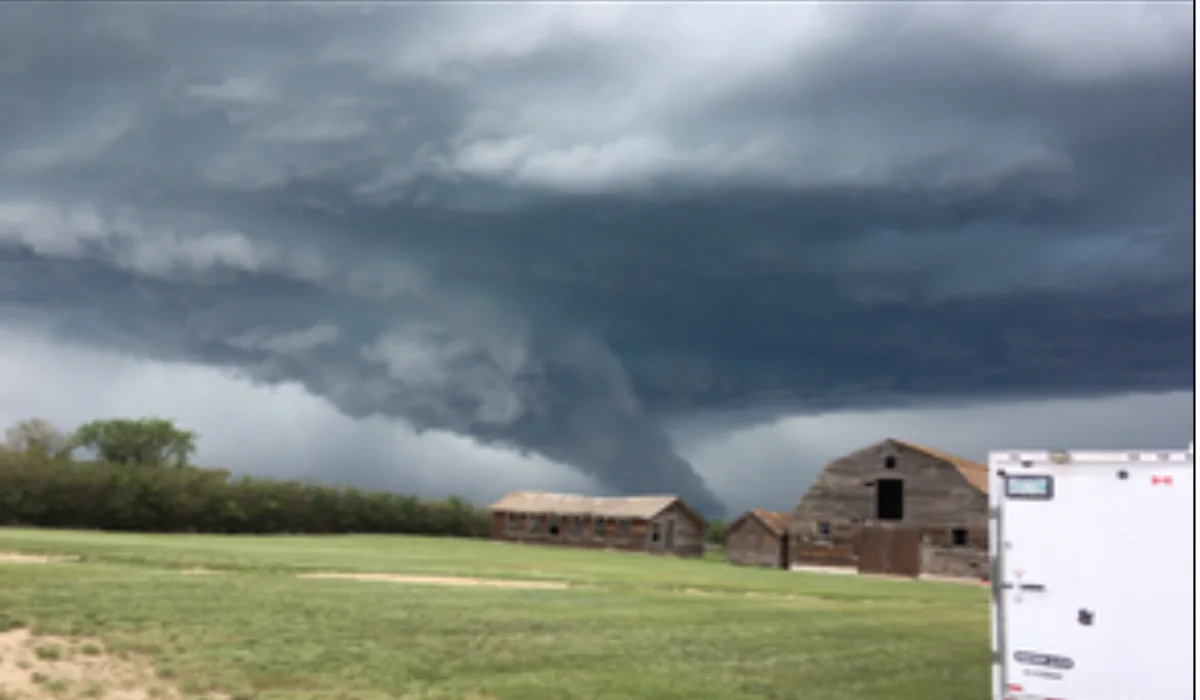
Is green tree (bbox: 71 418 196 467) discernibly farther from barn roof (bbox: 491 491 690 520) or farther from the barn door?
the barn door

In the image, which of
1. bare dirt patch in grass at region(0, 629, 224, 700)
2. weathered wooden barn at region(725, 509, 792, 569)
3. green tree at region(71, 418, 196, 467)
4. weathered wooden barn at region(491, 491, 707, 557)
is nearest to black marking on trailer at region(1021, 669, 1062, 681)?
bare dirt patch in grass at region(0, 629, 224, 700)

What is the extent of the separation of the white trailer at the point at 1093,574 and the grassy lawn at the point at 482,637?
3636mm

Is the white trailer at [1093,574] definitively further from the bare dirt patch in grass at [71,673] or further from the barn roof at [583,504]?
the barn roof at [583,504]

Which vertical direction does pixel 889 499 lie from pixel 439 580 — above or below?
above

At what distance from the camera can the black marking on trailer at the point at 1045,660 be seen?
464 inches

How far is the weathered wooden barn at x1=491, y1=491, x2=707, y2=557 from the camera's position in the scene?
7612cm

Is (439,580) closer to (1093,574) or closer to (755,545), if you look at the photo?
Answer: (1093,574)

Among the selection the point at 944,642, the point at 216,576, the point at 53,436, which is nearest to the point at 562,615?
the point at 944,642

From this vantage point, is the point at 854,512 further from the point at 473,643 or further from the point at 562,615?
the point at 473,643

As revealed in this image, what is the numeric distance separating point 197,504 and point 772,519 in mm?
37391

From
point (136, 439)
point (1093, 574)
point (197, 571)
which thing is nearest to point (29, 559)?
point (197, 571)

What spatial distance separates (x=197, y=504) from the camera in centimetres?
6994

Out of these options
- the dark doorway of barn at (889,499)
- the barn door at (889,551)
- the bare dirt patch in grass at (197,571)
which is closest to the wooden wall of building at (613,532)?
the barn door at (889,551)

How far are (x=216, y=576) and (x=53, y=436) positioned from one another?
89054mm
